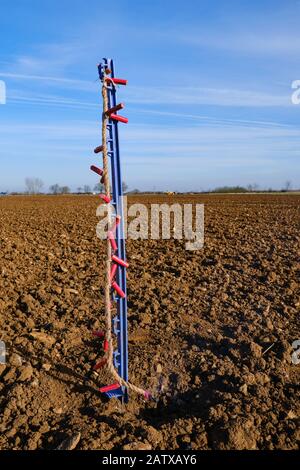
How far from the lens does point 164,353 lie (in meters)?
4.10

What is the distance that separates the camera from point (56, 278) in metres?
6.32

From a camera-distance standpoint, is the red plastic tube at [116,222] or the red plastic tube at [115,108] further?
the red plastic tube at [116,222]

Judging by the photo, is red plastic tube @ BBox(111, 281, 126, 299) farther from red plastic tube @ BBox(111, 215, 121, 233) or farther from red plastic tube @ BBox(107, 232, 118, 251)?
red plastic tube @ BBox(111, 215, 121, 233)

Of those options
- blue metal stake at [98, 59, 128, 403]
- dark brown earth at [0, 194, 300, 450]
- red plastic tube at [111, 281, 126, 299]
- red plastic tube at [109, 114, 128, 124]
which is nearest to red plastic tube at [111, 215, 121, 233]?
blue metal stake at [98, 59, 128, 403]

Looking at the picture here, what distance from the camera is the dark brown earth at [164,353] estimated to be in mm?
3170

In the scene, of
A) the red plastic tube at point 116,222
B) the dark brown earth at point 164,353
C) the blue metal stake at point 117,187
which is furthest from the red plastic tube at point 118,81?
the dark brown earth at point 164,353

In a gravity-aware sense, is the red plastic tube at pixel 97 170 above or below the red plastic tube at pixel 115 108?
below

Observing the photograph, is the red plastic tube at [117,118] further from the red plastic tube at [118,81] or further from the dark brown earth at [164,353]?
the dark brown earth at [164,353]

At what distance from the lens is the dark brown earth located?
317 centimetres

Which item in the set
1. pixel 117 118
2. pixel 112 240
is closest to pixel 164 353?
pixel 112 240

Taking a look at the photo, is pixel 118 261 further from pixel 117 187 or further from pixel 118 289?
pixel 117 187

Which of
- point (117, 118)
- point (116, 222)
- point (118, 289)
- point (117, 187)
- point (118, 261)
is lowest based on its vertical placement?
point (118, 289)

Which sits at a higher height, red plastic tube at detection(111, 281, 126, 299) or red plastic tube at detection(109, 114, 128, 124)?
red plastic tube at detection(109, 114, 128, 124)

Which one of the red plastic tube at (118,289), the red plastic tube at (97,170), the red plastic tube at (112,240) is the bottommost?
the red plastic tube at (118,289)
